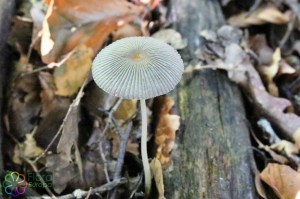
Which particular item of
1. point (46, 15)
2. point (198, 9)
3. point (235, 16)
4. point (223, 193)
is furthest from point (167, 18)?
point (223, 193)

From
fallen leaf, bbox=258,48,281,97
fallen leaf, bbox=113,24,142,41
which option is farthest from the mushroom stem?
fallen leaf, bbox=258,48,281,97

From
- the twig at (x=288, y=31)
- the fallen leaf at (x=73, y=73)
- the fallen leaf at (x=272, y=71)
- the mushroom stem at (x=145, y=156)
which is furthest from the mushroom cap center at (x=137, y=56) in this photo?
the twig at (x=288, y=31)

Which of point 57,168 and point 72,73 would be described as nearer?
point 57,168

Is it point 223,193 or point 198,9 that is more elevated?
point 198,9

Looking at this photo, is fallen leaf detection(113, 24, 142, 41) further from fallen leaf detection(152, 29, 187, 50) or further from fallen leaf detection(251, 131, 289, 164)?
fallen leaf detection(251, 131, 289, 164)

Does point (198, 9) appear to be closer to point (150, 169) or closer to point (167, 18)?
point (167, 18)

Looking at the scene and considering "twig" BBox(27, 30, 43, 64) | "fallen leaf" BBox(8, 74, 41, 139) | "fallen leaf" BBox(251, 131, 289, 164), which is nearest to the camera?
"fallen leaf" BBox(251, 131, 289, 164)

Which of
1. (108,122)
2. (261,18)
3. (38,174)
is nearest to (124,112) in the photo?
(108,122)
